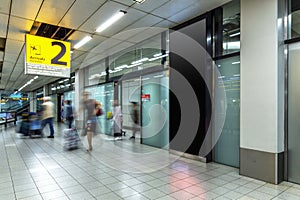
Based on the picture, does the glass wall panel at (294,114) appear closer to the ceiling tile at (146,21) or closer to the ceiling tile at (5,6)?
the ceiling tile at (146,21)

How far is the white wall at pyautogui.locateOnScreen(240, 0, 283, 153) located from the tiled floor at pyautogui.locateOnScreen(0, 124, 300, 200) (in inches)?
29.7

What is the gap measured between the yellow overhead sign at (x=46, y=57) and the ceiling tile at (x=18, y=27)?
0.28m

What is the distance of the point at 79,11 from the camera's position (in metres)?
4.32

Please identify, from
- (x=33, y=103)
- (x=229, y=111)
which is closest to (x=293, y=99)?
(x=229, y=111)

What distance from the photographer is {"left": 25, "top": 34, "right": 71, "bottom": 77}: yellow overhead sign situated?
4930mm

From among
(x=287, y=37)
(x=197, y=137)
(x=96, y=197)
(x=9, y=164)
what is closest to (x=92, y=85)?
(x=9, y=164)

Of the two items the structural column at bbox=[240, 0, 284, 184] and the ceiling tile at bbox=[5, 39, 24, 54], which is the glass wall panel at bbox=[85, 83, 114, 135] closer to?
the ceiling tile at bbox=[5, 39, 24, 54]

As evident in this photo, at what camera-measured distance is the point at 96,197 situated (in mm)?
2748

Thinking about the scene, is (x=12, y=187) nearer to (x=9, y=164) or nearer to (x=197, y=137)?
(x=9, y=164)

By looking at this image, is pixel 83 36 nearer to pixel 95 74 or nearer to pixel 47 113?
pixel 47 113

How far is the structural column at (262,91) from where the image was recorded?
10.5 feet

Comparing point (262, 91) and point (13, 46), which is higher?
point (13, 46)

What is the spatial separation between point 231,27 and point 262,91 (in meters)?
1.64

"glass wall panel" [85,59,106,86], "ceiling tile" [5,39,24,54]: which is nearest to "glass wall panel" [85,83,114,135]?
"glass wall panel" [85,59,106,86]
